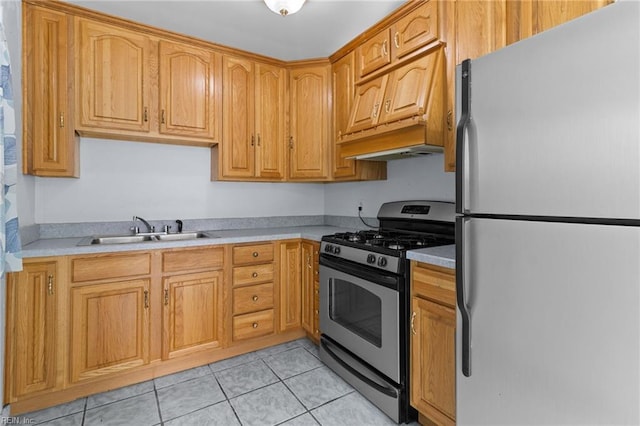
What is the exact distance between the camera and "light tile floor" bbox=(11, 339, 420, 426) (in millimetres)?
1779

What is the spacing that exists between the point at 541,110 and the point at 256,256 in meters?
2.06

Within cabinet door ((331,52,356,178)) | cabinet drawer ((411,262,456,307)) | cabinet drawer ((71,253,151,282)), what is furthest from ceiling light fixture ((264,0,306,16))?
cabinet drawer ((71,253,151,282))

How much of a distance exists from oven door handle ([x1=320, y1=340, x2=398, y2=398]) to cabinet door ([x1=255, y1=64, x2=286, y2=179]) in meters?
1.54

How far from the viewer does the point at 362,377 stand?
196cm

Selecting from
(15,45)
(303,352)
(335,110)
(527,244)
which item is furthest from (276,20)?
(303,352)

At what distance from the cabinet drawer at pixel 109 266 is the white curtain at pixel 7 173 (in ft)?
1.56

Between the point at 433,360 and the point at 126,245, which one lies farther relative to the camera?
the point at 126,245

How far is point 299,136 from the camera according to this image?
300cm

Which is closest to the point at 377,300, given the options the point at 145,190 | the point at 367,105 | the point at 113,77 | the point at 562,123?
the point at 562,123

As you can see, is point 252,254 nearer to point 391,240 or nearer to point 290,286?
point 290,286

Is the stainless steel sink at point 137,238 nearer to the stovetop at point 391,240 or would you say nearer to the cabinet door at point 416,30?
the stovetop at point 391,240

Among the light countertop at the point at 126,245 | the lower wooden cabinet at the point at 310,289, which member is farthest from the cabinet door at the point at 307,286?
the light countertop at the point at 126,245

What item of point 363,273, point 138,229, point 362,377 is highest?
point 138,229

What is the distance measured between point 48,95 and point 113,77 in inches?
16.0
